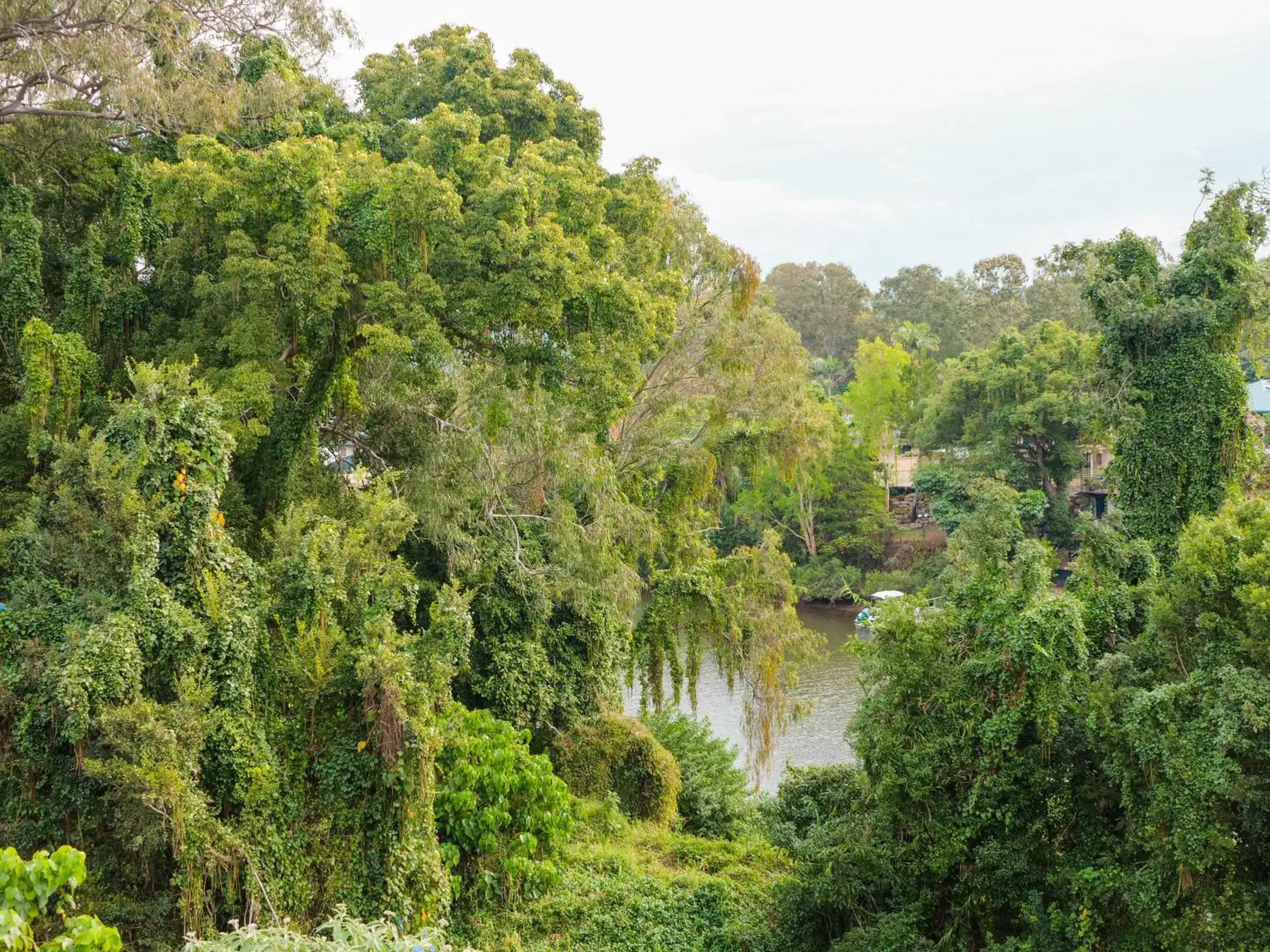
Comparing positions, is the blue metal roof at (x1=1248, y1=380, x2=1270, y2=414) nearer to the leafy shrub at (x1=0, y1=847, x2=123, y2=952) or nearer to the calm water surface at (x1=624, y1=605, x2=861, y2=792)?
the calm water surface at (x1=624, y1=605, x2=861, y2=792)

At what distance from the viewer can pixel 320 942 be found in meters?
5.10

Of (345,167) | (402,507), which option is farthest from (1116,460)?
(345,167)

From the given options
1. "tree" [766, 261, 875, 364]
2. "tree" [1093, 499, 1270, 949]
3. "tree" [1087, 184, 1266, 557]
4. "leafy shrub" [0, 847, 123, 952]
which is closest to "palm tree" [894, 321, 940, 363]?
"tree" [766, 261, 875, 364]

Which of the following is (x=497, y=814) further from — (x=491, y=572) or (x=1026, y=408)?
(x=1026, y=408)

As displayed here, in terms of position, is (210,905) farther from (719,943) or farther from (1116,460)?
(1116,460)

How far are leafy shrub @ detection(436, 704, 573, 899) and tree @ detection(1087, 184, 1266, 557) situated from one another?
8.16 metres

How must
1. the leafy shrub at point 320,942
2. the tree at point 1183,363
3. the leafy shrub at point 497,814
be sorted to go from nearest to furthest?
the leafy shrub at point 320,942, the leafy shrub at point 497,814, the tree at point 1183,363

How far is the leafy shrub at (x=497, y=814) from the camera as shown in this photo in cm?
1099

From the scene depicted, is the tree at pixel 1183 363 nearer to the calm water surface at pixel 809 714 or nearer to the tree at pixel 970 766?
the tree at pixel 970 766

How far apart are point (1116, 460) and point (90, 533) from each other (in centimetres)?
1186

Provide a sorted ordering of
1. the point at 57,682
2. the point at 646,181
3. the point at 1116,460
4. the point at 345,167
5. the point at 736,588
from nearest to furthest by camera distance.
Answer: the point at 57,682, the point at 345,167, the point at 1116,460, the point at 646,181, the point at 736,588

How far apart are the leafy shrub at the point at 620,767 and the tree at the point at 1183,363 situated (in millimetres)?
7277

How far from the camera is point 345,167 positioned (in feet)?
41.8

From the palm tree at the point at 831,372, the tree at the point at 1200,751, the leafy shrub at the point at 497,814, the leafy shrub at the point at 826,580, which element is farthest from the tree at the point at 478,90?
the palm tree at the point at 831,372
